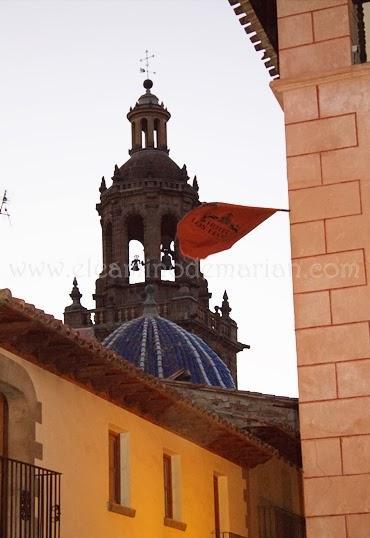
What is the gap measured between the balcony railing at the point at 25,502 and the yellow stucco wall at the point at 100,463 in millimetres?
669

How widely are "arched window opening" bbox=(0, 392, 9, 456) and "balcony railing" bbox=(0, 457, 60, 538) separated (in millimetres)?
493

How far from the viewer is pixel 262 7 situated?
19031 mm

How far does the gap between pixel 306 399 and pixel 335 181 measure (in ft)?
8.85

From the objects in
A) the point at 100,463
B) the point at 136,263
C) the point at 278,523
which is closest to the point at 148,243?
the point at 136,263

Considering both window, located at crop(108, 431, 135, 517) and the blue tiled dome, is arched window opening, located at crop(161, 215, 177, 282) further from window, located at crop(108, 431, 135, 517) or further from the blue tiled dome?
window, located at crop(108, 431, 135, 517)

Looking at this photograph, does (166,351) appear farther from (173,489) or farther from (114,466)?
(114,466)

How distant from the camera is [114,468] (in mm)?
22609

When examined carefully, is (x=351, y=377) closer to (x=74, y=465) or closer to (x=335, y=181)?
(x=335, y=181)

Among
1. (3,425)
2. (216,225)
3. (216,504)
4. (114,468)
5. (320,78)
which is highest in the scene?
(320,78)

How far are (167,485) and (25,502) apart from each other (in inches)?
263

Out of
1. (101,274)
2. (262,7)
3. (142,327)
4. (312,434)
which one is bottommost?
(312,434)

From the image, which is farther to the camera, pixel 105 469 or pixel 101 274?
pixel 101 274

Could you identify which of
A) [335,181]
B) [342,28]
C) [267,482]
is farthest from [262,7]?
[267,482]

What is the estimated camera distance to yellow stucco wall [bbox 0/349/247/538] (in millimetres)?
20109
